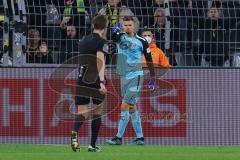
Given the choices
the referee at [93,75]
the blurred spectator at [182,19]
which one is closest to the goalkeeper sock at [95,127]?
the referee at [93,75]

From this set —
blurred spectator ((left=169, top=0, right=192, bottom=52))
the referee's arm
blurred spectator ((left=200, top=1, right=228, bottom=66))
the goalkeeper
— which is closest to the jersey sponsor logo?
the goalkeeper

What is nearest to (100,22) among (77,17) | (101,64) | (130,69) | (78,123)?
(101,64)

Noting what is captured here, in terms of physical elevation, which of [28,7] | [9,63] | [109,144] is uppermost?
[28,7]

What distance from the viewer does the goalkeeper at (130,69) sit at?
577 inches

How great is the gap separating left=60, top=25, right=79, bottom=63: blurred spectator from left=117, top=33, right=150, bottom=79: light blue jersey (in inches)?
37.4

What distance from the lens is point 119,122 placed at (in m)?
15.1

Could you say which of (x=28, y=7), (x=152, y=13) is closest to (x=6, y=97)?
(x=28, y=7)

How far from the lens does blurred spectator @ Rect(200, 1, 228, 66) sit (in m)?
16.0

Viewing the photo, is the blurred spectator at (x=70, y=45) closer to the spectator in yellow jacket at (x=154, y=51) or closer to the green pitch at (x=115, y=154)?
the spectator in yellow jacket at (x=154, y=51)

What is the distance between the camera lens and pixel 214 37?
16.0m

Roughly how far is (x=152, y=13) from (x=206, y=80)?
5.32 feet

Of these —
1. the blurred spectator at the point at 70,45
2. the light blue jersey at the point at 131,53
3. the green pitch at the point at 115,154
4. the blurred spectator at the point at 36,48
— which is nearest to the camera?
the green pitch at the point at 115,154

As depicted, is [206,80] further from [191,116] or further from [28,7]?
[28,7]

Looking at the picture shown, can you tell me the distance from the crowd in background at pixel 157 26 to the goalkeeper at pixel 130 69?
2.81ft
